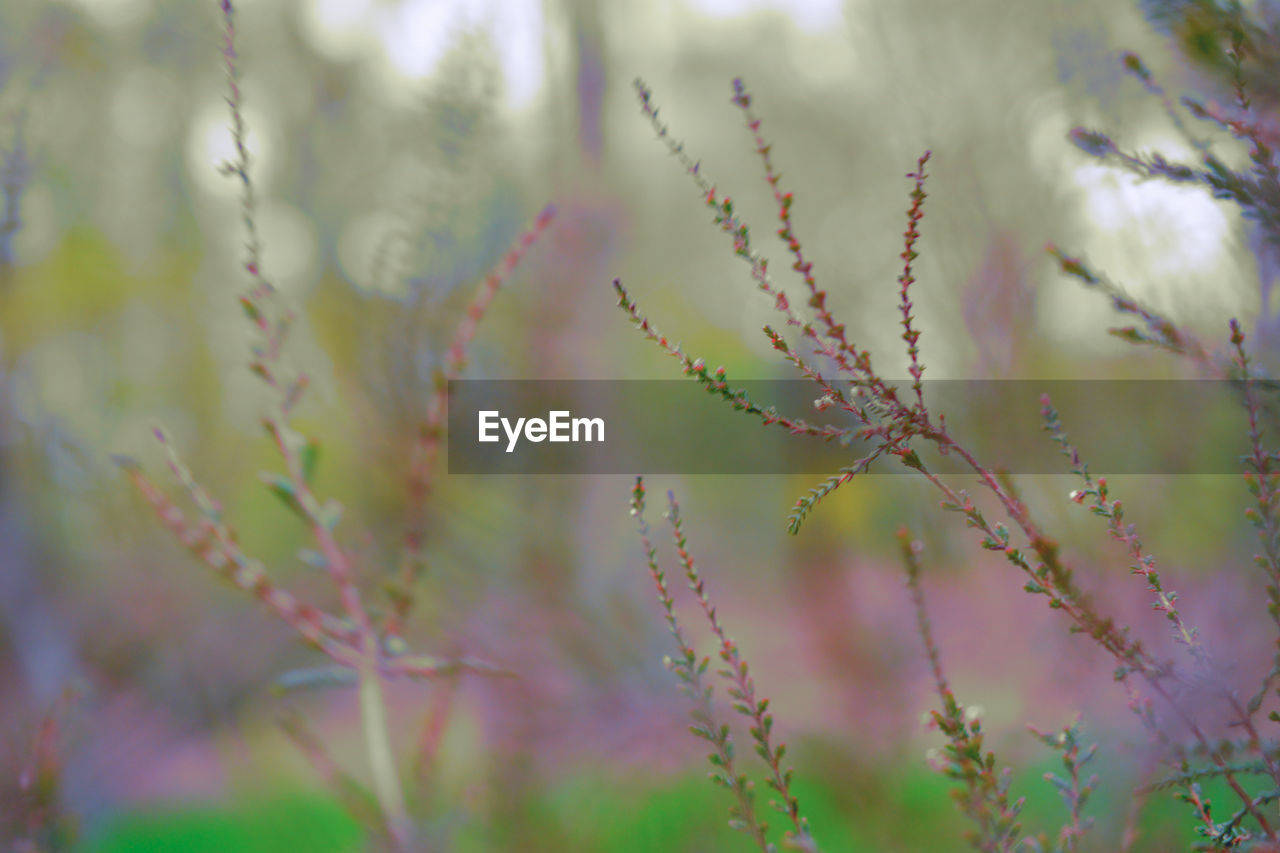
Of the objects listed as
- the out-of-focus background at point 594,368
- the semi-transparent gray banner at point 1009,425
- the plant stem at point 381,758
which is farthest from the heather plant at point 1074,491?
the semi-transparent gray banner at point 1009,425

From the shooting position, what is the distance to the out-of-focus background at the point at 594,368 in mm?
1765

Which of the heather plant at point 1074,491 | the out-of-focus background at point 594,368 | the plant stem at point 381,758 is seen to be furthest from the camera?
the out-of-focus background at point 594,368

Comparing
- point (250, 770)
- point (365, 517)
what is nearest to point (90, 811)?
point (250, 770)

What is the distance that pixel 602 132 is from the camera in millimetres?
3375

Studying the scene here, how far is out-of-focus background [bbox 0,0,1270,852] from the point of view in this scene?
69.5 inches

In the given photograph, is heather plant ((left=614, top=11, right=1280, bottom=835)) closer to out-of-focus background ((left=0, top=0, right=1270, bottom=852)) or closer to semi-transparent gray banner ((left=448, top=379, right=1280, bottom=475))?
out-of-focus background ((left=0, top=0, right=1270, bottom=852))

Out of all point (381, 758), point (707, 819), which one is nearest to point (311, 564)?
point (381, 758)

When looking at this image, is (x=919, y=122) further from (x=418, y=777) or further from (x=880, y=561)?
(x=418, y=777)

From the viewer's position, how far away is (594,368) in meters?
3.06

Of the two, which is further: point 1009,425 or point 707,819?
point 707,819

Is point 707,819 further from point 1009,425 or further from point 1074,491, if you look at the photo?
point 1074,491

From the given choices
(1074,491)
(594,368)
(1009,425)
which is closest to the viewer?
(1074,491)

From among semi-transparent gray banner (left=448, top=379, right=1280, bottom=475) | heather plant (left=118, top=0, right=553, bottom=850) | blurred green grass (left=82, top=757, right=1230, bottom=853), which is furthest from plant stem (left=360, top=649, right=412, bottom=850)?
semi-transparent gray banner (left=448, top=379, right=1280, bottom=475)

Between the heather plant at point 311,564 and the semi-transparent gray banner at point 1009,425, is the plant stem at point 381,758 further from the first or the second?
the semi-transparent gray banner at point 1009,425
